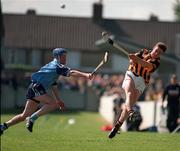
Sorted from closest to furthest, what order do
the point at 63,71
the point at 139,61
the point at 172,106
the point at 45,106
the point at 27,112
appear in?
the point at 63,71
the point at 27,112
the point at 139,61
the point at 45,106
the point at 172,106

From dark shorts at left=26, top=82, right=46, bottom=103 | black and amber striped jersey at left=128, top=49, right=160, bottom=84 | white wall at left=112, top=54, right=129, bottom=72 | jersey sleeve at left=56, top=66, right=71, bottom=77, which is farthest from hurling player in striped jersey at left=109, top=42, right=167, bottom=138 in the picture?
white wall at left=112, top=54, right=129, bottom=72

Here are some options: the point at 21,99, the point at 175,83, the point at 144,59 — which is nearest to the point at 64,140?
the point at 144,59

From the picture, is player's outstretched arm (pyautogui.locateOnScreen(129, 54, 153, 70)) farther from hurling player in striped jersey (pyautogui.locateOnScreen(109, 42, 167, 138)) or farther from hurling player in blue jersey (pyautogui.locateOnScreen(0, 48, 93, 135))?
hurling player in blue jersey (pyautogui.locateOnScreen(0, 48, 93, 135))

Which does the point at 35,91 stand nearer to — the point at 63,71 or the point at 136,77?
the point at 63,71

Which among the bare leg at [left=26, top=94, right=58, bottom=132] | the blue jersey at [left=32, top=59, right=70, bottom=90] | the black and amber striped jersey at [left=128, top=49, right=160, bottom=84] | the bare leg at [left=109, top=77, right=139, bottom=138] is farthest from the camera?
the black and amber striped jersey at [left=128, top=49, right=160, bottom=84]

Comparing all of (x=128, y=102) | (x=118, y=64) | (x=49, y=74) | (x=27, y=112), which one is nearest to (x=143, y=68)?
(x=128, y=102)

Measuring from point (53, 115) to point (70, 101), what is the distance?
24.0 ft

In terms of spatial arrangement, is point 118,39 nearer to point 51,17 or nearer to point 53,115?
point 53,115

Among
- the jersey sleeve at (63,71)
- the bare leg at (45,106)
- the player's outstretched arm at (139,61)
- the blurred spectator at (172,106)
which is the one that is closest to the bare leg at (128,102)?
the player's outstretched arm at (139,61)

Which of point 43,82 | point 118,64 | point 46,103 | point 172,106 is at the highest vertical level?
point 43,82

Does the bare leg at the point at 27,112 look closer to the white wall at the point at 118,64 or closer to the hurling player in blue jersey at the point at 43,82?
the hurling player in blue jersey at the point at 43,82

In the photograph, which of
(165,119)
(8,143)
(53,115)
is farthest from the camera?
(53,115)

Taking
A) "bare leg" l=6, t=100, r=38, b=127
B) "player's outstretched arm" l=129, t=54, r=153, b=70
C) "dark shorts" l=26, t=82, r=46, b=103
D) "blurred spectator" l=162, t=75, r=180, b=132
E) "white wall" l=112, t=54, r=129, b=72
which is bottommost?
"white wall" l=112, t=54, r=129, b=72

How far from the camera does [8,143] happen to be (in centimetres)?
1460
